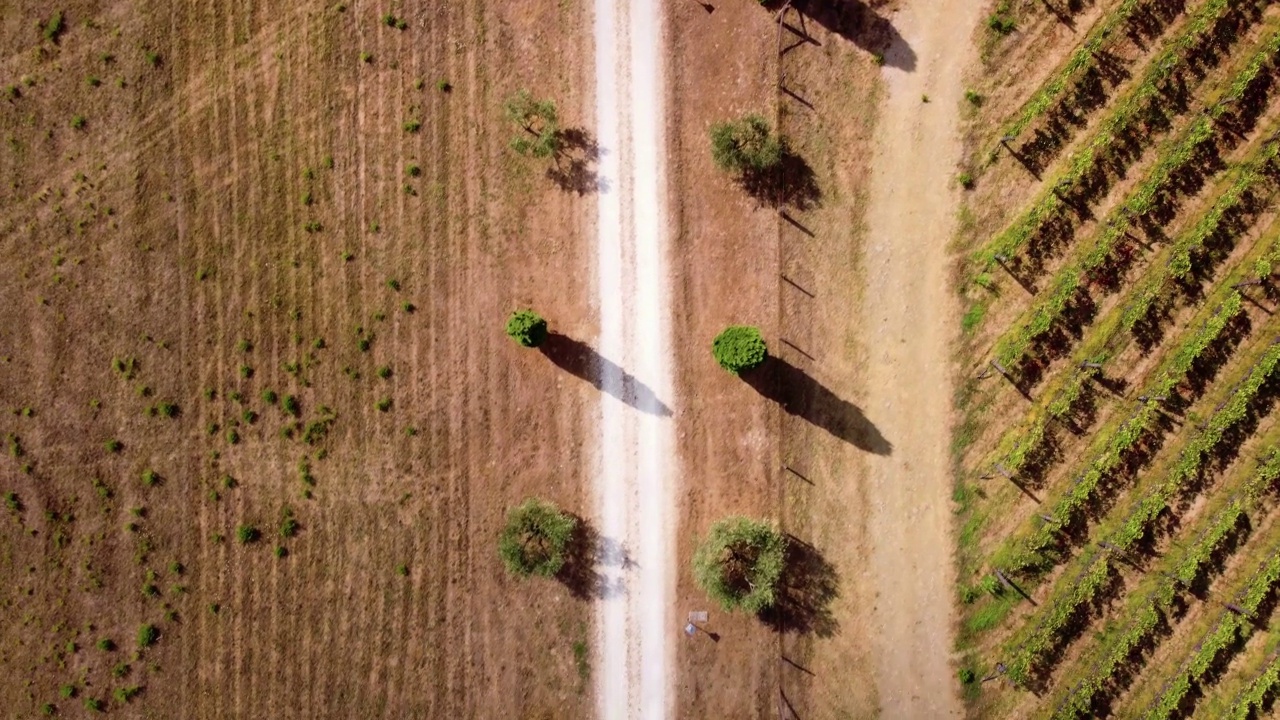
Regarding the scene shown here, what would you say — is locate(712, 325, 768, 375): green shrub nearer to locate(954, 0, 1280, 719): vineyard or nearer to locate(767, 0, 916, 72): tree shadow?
locate(954, 0, 1280, 719): vineyard

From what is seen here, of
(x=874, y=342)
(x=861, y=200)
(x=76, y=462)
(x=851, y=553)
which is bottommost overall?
(x=76, y=462)

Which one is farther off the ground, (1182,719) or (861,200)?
(861,200)

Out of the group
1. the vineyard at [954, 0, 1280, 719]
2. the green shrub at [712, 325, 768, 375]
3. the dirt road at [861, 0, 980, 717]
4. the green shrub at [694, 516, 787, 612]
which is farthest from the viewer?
the dirt road at [861, 0, 980, 717]

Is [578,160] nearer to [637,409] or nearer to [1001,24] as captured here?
[637,409]

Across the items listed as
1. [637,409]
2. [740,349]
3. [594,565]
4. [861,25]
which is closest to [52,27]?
[637,409]

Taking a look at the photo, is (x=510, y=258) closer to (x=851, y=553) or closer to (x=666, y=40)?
(x=666, y=40)

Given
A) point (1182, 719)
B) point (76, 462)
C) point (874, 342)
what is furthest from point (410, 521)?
point (1182, 719)

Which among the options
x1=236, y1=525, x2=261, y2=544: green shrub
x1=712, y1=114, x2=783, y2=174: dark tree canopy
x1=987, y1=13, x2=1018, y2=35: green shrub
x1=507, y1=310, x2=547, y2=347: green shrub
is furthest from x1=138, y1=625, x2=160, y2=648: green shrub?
x1=987, y1=13, x2=1018, y2=35: green shrub
